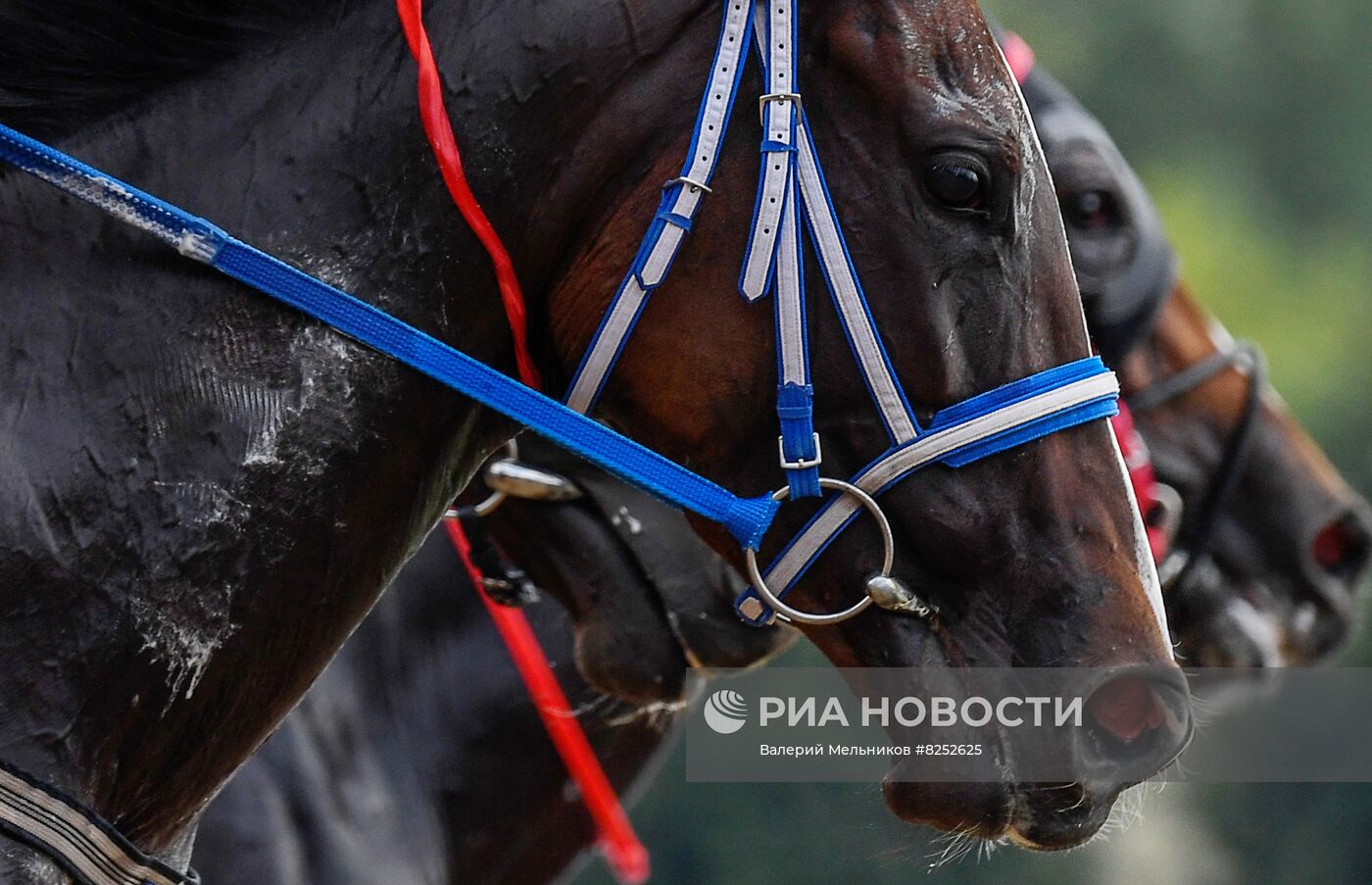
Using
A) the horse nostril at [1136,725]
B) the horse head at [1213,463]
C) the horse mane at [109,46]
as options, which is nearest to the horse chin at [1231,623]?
the horse head at [1213,463]

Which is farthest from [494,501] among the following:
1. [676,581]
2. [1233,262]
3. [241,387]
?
[1233,262]

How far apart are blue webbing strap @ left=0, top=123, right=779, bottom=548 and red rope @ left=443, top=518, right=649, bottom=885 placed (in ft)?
5.13

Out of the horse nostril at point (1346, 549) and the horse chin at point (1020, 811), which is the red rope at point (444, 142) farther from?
the horse nostril at point (1346, 549)

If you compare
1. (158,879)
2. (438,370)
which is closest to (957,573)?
(438,370)

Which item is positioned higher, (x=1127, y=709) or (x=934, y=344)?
Answer: (x=934, y=344)

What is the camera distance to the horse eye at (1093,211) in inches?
157

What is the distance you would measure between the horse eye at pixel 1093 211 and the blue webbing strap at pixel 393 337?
2.13 meters

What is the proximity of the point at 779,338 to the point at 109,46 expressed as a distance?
0.81 meters

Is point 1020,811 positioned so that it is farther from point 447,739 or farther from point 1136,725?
point 447,739

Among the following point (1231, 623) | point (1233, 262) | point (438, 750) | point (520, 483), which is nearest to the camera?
point (520, 483)

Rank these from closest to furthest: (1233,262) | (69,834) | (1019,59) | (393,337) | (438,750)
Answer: (69,834)
(393,337)
(438,750)
(1019,59)
(1233,262)

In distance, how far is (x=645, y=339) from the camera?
2.05 meters

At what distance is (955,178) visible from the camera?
202 centimetres

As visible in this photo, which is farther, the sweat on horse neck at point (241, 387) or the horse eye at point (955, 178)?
the horse eye at point (955, 178)
